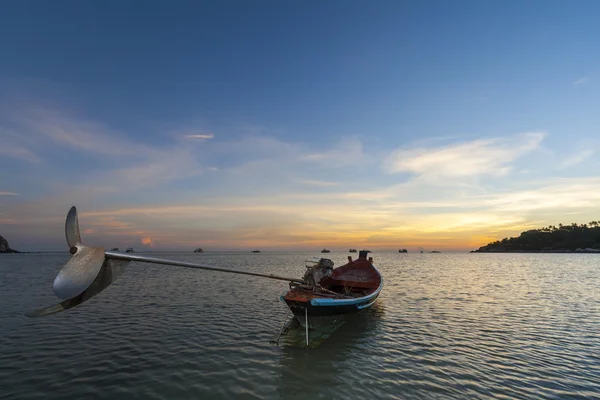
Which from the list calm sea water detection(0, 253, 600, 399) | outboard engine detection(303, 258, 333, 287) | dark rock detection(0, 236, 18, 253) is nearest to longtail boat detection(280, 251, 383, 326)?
outboard engine detection(303, 258, 333, 287)

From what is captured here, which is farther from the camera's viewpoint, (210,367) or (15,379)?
(210,367)

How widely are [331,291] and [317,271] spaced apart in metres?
3.05

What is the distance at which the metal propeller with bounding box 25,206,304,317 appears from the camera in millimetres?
4316

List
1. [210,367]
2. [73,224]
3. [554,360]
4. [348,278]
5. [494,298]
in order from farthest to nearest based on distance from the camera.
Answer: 1. [494,298]
2. [348,278]
3. [554,360]
4. [210,367]
5. [73,224]

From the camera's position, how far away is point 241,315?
1964 cm

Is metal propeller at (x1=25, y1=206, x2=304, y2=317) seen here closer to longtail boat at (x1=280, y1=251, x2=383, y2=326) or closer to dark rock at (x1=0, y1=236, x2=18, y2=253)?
longtail boat at (x1=280, y1=251, x2=383, y2=326)

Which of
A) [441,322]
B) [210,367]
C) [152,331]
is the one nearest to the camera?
[210,367]

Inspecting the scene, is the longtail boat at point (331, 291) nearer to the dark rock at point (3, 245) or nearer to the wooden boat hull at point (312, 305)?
the wooden boat hull at point (312, 305)

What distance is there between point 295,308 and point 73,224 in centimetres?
1090

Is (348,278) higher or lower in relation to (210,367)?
higher

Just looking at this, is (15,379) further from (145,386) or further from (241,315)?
(241,315)

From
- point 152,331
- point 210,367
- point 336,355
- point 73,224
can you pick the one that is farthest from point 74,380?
point 336,355

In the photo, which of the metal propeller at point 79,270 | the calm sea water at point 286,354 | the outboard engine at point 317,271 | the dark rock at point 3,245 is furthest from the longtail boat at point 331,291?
the dark rock at point 3,245

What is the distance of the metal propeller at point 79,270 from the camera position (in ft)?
14.2
